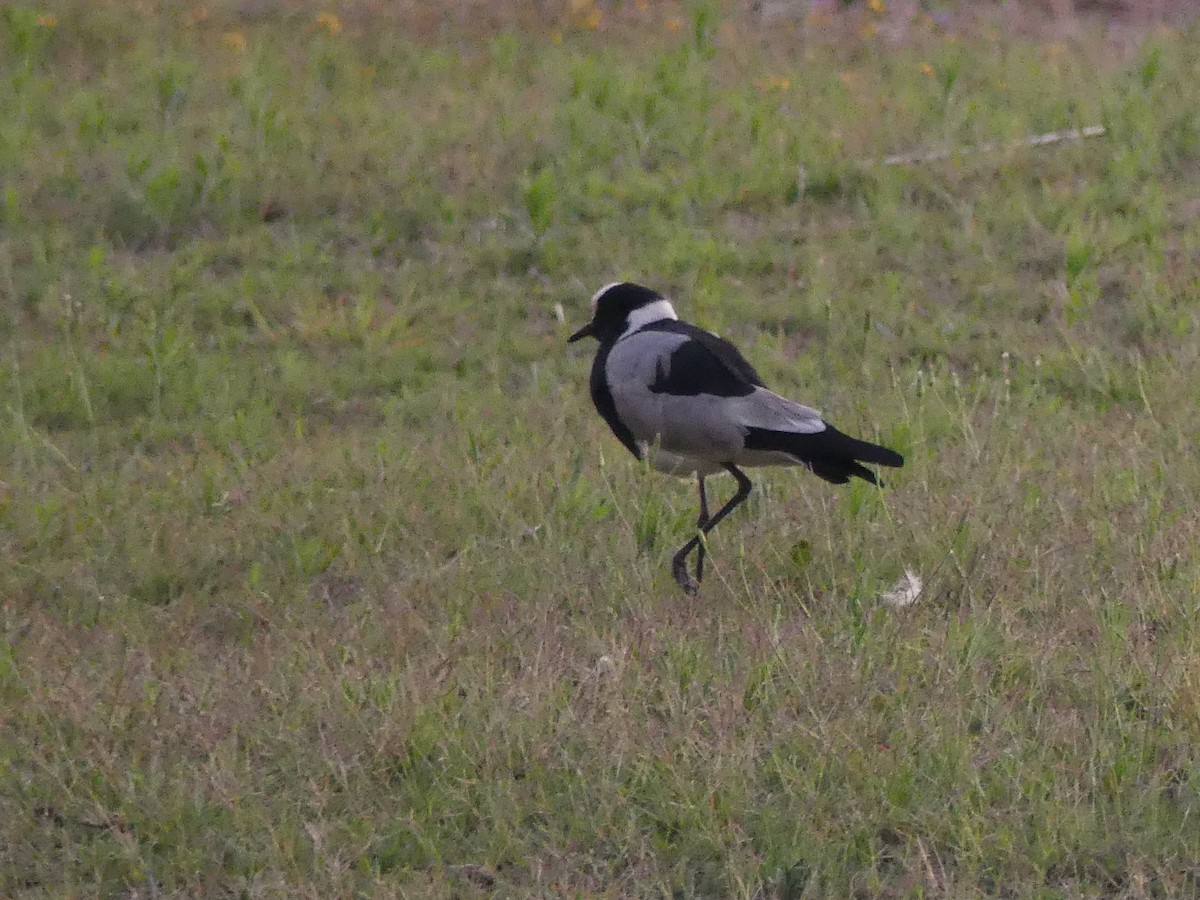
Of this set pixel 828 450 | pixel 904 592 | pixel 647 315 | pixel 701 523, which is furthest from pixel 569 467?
pixel 904 592

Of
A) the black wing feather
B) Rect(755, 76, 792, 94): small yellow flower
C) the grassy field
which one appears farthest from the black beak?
Rect(755, 76, 792, 94): small yellow flower

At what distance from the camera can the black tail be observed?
4.86m

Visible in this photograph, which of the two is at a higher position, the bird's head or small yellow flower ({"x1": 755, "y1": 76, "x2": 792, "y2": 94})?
small yellow flower ({"x1": 755, "y1": 76, "x2": 792, "y2": 94})

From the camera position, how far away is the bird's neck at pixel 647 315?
582 cm

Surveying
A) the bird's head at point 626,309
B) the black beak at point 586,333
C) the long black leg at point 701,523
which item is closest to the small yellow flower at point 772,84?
the black beak at point 586,333

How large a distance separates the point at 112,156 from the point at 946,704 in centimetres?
591

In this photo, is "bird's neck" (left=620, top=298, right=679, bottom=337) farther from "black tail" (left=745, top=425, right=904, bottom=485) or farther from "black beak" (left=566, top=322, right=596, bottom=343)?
"black tail" (left=745, top=425, right=904, bottom=485)

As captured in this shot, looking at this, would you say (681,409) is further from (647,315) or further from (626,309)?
(626,309)

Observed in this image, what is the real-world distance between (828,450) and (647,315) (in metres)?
1.13

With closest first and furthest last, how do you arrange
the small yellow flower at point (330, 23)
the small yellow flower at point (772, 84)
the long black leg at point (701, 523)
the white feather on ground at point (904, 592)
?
the white feather on ground at point (904, 592), the long black leg at point (701, 523), the small yellow flower at point (772, 84), the small yellow flower at point (330, 23)

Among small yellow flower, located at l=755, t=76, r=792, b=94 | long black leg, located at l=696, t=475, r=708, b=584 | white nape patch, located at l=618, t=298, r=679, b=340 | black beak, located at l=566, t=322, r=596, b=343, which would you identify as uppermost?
small yellow flower, located at l=755, t=76, r=792, b=94

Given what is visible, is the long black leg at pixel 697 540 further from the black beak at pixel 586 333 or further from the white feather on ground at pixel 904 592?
the black beak at pixel 586 333

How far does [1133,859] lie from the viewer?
137 inches

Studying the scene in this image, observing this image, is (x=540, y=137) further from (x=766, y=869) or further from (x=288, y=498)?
(x=766, y=869)
